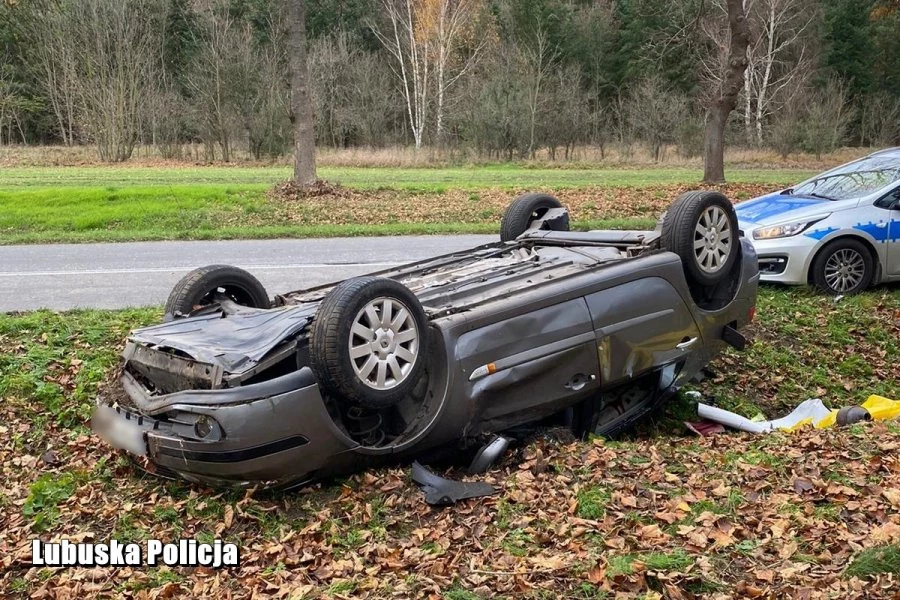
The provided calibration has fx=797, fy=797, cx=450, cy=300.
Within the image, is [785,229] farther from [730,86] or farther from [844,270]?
[730,86]

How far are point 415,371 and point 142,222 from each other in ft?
42.1

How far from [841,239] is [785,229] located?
0.63 meters

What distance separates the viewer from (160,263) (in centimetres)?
1120

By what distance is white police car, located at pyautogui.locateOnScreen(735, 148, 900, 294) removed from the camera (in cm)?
935

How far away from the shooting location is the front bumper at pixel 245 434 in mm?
4188

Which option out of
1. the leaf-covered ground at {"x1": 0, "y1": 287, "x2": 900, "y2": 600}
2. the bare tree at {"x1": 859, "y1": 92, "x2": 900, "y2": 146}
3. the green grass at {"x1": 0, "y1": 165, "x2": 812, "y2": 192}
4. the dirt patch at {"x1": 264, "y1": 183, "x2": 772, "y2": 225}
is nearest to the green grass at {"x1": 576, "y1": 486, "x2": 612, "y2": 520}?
the leaf-covered ground at {"x1": 0, "y1": 287, "x2": 900, "y2": 600}

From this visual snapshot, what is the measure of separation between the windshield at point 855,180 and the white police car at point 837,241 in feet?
0.19

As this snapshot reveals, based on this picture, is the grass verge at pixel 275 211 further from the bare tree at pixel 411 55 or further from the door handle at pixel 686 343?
the bare tree at pixel 411 55

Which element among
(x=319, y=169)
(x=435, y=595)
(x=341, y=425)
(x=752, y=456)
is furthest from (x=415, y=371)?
(x=319, y=169)

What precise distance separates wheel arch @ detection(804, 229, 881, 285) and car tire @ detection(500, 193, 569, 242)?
3.98 meters

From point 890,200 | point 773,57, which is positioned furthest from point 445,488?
point 773,57

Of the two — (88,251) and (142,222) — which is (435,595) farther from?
(142,222)

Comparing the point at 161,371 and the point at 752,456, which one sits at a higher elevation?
the point at 161,371

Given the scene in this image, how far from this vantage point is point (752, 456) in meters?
4.95
